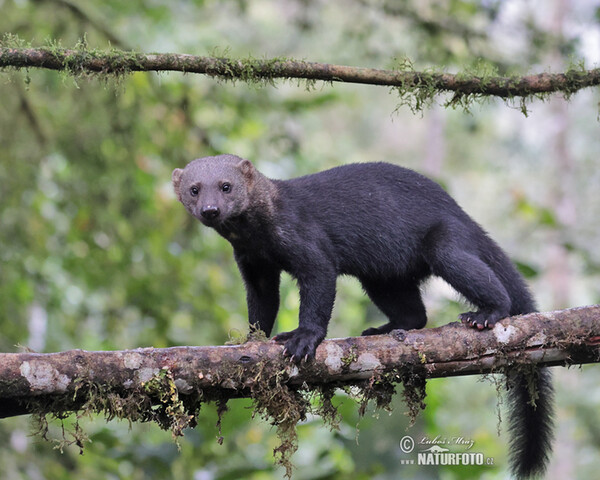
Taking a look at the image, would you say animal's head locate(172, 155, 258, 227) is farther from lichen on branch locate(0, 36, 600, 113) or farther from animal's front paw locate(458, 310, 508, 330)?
animal's front paw locate(458, 310, 508, 330)

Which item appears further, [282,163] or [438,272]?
[282,163]

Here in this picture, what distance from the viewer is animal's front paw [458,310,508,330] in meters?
4.34

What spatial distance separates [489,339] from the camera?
4.23 m

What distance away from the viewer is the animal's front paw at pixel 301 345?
13.7 feet

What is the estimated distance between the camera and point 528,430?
520 cm

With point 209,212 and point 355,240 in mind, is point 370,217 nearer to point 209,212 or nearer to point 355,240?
point 355,240

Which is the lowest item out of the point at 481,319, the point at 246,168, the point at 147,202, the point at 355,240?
the point at 481,319

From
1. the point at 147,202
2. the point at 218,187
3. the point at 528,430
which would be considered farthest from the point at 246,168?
the point at 147,202

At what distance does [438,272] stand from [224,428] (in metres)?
2.07

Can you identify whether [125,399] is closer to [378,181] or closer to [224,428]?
[224,428]

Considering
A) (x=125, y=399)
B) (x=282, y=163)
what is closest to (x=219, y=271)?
(x=282, y=163)

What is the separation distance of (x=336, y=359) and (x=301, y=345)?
220 mm

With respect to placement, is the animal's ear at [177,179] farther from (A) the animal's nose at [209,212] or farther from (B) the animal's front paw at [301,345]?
(B) the animal's front paw at [301,345]

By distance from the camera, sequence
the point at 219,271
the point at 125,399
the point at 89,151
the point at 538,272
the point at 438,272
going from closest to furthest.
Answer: the point at 125,399
the point at 438,272
the point at 538,272
the point at 89,151
the point at 219,271
